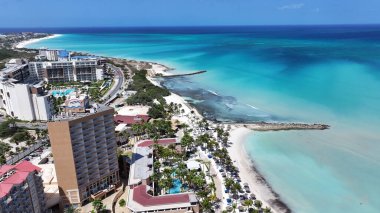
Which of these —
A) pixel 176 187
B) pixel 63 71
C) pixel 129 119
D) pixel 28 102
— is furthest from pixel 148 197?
pixel 63 71

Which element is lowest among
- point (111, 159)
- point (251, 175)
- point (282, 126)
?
point (251, 175)

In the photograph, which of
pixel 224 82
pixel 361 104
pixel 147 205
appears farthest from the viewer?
pixel 224 82

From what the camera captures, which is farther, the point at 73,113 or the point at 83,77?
the point at 83,77

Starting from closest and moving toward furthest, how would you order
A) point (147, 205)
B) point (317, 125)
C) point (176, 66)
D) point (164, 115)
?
point (147, 205), point (317, 125), point (164, 115), point (176, 66)

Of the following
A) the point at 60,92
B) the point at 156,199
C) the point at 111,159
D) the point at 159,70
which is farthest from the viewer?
the point at 159,70

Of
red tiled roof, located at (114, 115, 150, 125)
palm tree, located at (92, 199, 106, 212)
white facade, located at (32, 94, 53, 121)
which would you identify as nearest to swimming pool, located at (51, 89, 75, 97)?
white facade, located at (32, 94, 53, 121)

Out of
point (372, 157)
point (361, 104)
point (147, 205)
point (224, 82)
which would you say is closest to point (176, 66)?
point (224, 82)

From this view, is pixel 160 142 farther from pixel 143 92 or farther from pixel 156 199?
pixel 143 92

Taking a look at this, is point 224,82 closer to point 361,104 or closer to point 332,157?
point 361,104
